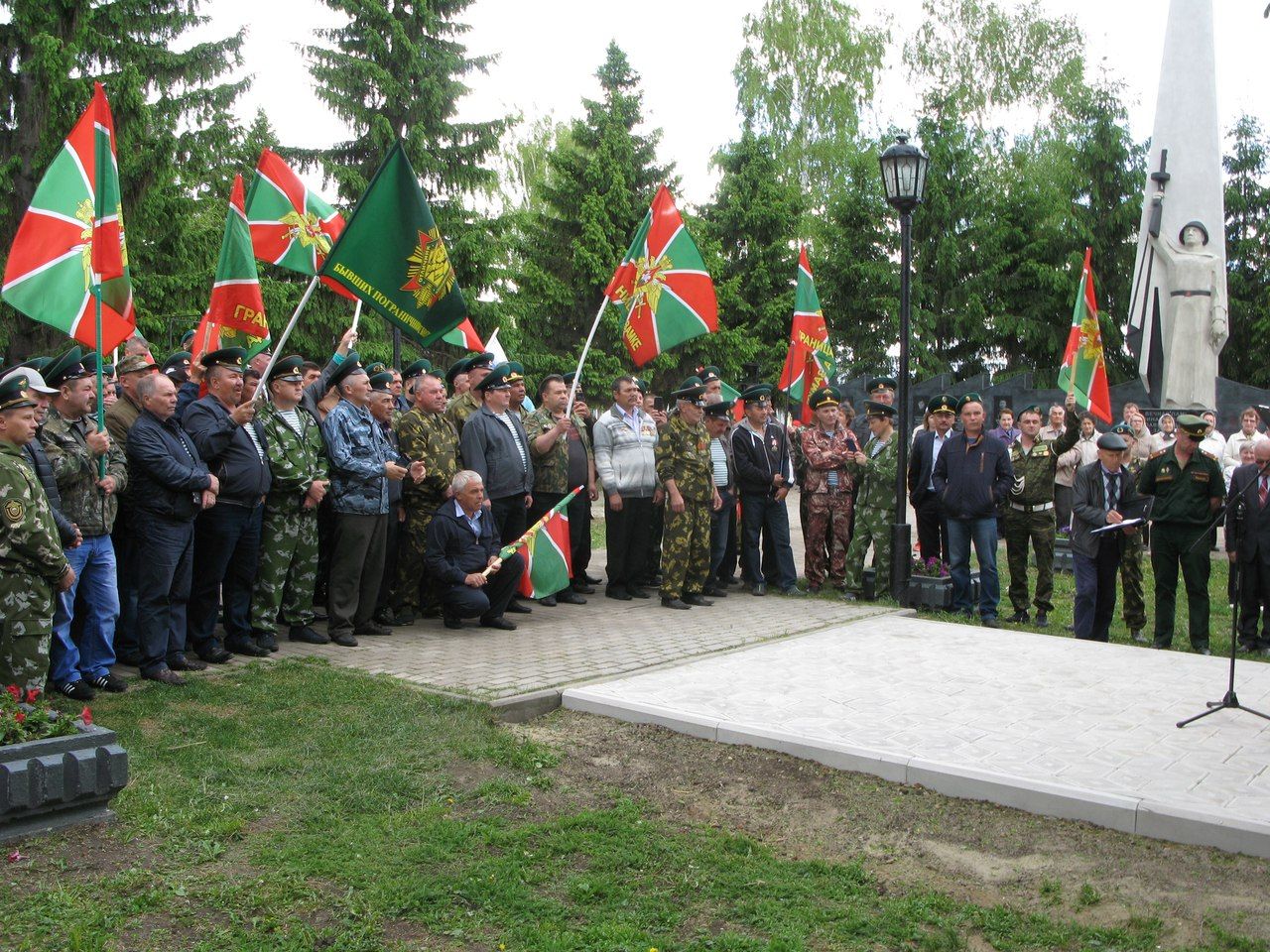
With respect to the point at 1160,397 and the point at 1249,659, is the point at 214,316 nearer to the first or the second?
the point at 1249,659

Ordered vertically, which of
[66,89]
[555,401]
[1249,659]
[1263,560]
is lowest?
[1249,659]

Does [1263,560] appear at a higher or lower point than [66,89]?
lower

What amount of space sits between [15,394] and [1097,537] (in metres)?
8.42

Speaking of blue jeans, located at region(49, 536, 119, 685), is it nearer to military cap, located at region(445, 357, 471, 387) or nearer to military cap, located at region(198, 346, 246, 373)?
military cap, located at region(198, 346, 246, 373)

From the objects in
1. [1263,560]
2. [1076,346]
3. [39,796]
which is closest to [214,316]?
[39,796]

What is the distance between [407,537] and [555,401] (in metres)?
2.11

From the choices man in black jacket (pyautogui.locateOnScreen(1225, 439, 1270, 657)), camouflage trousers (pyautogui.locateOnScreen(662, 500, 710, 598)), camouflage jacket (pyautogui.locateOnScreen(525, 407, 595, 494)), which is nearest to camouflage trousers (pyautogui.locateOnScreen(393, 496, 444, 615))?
camouflage jacket (pyautogui.locateOnScreen(525, 407, 595, 494))

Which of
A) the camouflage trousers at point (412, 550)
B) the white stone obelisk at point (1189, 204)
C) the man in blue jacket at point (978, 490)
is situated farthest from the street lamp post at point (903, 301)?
the white stone obelisk at point (1189, 204)

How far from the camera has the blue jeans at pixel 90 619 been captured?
659 centimetres

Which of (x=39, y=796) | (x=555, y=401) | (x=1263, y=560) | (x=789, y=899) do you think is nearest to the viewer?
→ (x=789, y=899)

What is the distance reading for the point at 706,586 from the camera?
1160cm

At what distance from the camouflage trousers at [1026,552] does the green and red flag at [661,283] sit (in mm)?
3655

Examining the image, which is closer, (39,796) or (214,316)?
(39,796)

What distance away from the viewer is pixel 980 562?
35.2ft
